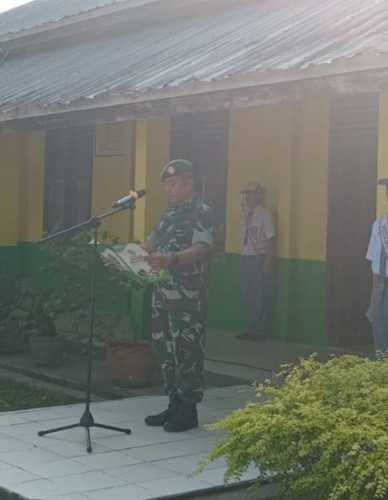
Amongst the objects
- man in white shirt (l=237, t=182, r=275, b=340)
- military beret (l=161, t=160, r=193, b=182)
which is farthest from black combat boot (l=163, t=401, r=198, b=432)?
man in white shirt (l=237, t=182, r=275, b=340)

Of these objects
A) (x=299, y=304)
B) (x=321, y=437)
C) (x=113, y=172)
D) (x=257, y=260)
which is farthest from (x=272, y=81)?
(x=113, y=172)

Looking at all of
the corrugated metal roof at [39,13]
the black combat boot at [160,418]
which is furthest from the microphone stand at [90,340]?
the corrugated metal roof at [39,13]

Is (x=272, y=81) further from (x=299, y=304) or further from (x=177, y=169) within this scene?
(x=299, y=304)

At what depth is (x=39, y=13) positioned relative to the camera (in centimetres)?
1683

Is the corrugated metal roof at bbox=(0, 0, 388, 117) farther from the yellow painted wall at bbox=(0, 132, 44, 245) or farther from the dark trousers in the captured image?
the dark trousers

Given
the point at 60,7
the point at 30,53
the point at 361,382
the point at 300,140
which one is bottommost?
the point at 361,382

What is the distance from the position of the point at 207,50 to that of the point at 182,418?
3.85 metres

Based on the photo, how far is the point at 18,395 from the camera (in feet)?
27.7

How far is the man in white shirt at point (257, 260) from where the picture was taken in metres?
10.6

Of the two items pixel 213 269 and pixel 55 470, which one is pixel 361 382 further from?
pixel 213 269

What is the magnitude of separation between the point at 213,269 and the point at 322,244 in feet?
5.78

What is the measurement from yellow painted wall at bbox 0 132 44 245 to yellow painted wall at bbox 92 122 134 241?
1.62 meters

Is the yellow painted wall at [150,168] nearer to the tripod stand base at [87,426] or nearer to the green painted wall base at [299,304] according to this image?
the green painted wall base at [299,304]

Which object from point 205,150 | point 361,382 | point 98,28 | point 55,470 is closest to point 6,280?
point 205,150
